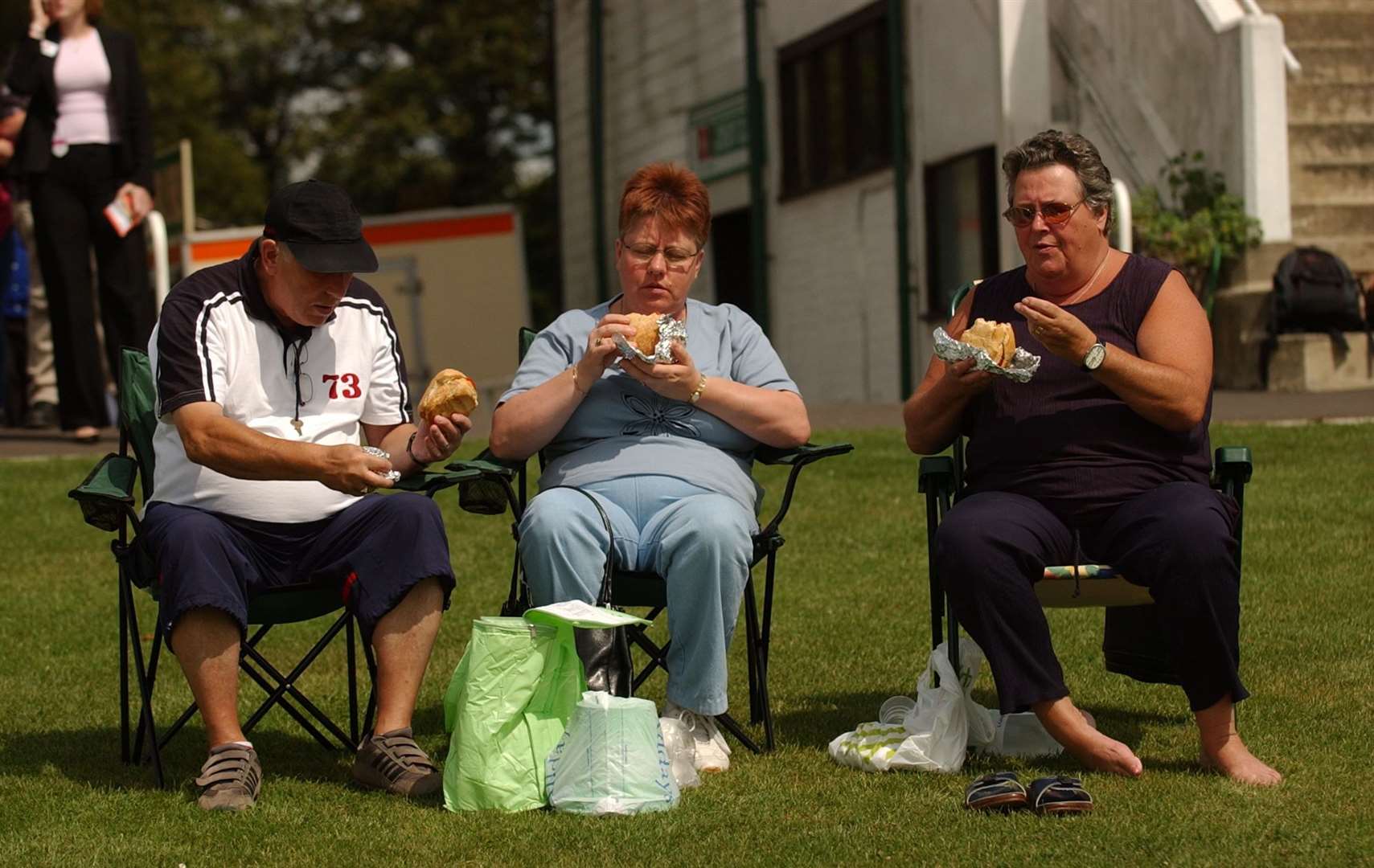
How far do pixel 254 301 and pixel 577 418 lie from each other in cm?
82

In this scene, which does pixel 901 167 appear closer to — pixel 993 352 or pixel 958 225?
pixel 958 225

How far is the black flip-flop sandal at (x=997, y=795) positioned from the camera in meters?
4.04

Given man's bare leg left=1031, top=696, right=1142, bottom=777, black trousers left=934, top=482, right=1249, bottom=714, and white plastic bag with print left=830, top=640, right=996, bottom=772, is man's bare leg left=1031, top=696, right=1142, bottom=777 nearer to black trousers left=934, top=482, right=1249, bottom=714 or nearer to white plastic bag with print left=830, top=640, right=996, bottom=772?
black trousers left=934, top=482, right=1249, bottom=714

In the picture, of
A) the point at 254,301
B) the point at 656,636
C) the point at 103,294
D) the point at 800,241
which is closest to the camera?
the point at 254,301

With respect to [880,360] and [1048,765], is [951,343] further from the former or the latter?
[880,360]

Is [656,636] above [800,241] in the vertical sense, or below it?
below

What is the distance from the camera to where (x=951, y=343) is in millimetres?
4461

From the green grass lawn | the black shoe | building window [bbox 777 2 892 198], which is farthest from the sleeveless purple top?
building window [bbox 777 2 892 198]

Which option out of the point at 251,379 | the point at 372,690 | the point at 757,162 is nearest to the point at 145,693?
the point at 372,690

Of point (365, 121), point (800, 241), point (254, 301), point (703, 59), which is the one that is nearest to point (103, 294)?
point (254, 301)

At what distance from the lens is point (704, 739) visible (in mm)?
4570

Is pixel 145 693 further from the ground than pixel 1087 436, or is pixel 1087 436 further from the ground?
pixel 1087 436

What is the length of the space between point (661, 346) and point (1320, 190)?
31.7 feet

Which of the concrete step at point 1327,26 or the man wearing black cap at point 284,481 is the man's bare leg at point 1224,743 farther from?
the concrete step at point 1327,26
